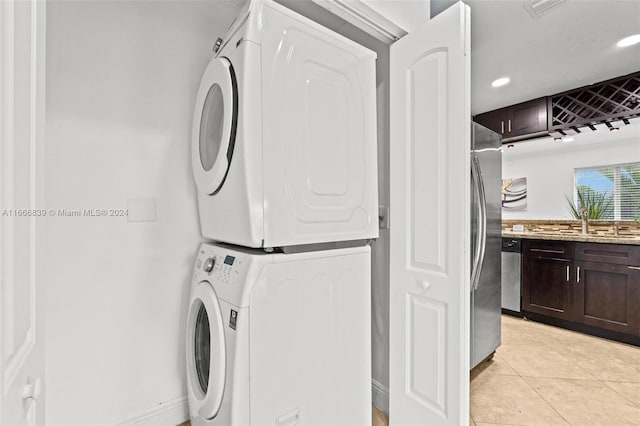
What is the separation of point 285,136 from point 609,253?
3.33 m

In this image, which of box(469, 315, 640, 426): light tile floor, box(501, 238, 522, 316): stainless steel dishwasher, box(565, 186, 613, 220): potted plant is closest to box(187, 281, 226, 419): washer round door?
box(469, 315, 640, 426): light tile floor

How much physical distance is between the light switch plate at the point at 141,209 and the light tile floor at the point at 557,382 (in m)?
2.12

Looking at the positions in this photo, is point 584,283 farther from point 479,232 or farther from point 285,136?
point 285,136

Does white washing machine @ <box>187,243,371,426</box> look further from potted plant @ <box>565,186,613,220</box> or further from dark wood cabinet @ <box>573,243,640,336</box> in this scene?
potted plant @ <box>565,186,613,220</box>

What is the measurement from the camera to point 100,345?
60.1 inches

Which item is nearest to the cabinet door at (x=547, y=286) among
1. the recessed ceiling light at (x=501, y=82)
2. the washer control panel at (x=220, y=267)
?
the recessed ceiling light at (x=501, y=82)

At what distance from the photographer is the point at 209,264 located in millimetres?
1449

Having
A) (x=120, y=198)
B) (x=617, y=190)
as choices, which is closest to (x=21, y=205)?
(x=120, y=198)

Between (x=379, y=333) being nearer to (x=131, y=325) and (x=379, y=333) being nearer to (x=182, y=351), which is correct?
(x=182, y=351)

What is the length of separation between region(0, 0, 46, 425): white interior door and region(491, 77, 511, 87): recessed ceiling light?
3.10m

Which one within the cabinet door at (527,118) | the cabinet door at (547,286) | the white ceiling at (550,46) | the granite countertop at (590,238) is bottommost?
the cabinet door at (547,286)

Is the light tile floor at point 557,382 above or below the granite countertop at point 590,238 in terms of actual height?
below

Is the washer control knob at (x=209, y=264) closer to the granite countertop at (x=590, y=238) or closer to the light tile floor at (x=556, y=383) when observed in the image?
the light tile floor at (x=556, y=383)

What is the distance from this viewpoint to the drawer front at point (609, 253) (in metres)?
2.78
